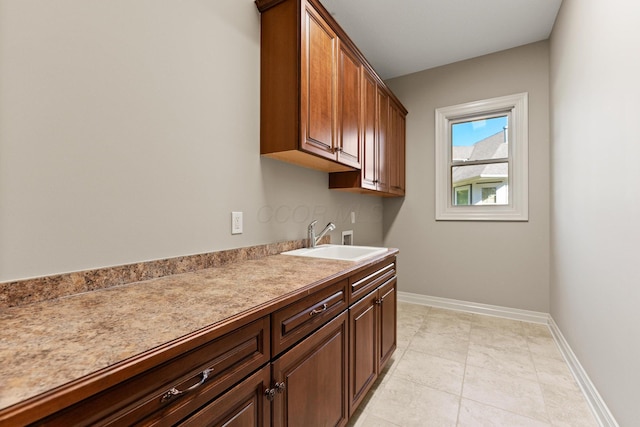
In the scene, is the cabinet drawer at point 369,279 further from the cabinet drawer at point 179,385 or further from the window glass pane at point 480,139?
the window glass pane at point 480,139

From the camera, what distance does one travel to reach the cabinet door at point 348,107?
1.95m

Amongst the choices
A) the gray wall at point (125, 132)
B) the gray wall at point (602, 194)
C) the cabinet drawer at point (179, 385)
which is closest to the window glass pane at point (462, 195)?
the gray wall at point (602, 194)

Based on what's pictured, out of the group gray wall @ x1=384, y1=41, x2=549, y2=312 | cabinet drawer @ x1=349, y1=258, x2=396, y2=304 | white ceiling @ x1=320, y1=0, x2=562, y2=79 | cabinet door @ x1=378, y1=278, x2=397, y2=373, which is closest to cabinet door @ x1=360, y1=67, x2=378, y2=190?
white ceiling @ x1=320, y1=0, x2=562, y2=79

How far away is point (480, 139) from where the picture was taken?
3.21 metres

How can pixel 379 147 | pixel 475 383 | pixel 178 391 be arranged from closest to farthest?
pixel 178 391
pixel 475 383
pixel 379 147

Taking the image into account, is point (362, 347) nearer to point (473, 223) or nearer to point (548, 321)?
point (473, 223)

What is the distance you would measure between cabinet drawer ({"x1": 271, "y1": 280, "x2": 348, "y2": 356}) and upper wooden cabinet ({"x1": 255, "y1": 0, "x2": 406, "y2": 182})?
804 mm

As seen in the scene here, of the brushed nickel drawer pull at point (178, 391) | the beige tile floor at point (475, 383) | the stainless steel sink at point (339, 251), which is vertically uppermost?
the stainless steel sink at point (339, 251)

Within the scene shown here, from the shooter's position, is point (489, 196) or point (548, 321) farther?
point (489, 196)

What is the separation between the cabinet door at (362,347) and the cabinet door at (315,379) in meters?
0.07

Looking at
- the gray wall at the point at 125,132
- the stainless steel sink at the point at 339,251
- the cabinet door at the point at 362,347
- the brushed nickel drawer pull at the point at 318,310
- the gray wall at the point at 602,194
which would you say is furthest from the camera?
the stainless steel sink at the point at 339,251

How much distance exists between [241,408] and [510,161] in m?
3.37

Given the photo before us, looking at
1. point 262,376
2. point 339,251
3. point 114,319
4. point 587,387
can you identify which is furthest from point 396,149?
point 114,319

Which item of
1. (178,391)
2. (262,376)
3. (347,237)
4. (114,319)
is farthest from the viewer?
(347,237)
